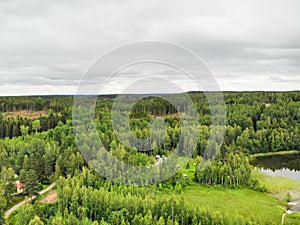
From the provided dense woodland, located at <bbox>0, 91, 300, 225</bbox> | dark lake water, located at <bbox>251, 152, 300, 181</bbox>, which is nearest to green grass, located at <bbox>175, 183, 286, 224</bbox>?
dense woodland, located at <bbox>0, 91, 300, 225</bbox>

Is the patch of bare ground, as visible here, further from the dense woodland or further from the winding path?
the dense woodland

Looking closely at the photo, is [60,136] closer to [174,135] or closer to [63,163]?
[63,163]

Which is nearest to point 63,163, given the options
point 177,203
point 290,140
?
point 177,203

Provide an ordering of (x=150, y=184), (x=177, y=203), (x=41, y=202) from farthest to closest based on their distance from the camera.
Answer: (x=150, y=184) → (x=41, y=202) → (x=177, y=203)

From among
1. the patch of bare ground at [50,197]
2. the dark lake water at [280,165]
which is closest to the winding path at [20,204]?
the patch of bare ground at [50,197]

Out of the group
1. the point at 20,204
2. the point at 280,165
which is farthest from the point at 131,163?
the point at 280,165

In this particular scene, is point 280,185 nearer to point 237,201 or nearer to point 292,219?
point 237,201

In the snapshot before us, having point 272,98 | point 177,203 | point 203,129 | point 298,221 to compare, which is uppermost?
point 272,98
